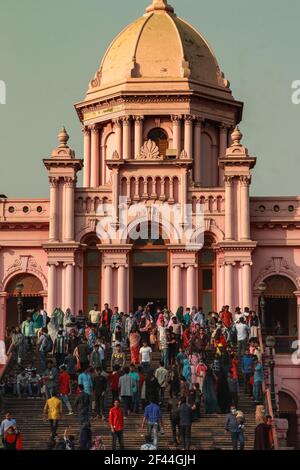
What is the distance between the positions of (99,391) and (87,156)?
27.2 meters

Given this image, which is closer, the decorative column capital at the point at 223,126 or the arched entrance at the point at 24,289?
the arched entrance at the point at 24,289

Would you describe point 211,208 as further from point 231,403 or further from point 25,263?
point 231,403

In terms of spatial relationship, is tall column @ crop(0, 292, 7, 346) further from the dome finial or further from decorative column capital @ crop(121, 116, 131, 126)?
the dome finial

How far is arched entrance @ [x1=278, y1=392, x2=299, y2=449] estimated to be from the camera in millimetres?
57906

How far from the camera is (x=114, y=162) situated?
196 feet

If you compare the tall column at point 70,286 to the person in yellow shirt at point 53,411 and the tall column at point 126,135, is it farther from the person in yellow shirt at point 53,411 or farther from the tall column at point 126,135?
the person in yellow shirt at point 53,411

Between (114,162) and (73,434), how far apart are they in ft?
66.5

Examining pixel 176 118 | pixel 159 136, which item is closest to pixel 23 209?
pixel 159 136

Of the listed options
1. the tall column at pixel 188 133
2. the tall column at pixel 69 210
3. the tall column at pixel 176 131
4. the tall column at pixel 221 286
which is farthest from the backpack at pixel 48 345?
the tall column at pixel 188 133

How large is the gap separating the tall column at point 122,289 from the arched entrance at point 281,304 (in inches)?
245

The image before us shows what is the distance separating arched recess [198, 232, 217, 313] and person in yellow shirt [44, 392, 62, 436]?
1843cm

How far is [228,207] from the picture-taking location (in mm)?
59375

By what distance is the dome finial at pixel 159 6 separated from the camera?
7150cm
